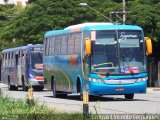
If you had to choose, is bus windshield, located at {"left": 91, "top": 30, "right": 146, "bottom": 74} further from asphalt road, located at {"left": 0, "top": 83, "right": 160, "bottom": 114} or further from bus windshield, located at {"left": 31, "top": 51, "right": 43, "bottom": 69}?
bus windshield, located at {"left": 31, "top": 51, "right": 43, "bottom": 69}

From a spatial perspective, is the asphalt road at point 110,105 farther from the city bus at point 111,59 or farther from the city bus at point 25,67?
the city bus at point 25,67

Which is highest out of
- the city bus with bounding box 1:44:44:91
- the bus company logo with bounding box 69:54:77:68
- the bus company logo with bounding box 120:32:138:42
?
the bus company logo with bounding box 120:32:138:42

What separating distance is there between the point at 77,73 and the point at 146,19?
78.8 ft

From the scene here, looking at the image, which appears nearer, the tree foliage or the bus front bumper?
the bus front bumper

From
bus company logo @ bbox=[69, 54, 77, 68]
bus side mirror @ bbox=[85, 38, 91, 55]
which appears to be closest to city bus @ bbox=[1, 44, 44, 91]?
bus company logo @ bbox=[69, 54, 77, 68]

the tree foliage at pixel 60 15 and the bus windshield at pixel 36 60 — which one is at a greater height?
the tree foliage at pixel 60 15

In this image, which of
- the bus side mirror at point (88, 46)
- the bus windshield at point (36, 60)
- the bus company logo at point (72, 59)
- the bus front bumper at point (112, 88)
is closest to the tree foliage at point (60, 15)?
the bus windshield at point (36, 60)

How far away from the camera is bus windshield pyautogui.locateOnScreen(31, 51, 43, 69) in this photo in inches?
1639

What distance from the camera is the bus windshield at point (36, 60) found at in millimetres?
41625

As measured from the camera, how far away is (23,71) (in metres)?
43.0

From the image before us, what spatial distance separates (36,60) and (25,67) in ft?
3.62

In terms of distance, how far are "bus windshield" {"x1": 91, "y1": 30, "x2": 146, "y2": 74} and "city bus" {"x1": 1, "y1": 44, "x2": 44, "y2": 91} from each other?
44.7ft

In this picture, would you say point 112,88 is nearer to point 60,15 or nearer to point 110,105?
point 110,105

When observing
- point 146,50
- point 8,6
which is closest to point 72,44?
point 146,50
